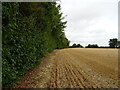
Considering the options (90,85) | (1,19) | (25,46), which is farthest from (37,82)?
(1,19)

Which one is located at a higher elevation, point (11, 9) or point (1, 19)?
point (11, 9)

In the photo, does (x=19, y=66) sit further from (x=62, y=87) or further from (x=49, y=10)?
(x=49, y=10)

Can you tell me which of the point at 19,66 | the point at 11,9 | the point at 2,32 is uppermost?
the point at 11,9

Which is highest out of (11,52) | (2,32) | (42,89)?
(2,32)

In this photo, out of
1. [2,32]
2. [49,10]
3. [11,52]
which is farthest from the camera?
[49,10]

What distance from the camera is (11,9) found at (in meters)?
4.36

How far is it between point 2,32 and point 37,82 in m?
2.37

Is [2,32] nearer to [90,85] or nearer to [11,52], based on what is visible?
[11,52]

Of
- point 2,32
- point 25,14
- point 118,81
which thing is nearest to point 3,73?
point 2,32

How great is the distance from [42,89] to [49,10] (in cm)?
832

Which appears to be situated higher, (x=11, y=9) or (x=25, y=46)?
(x=11, y=9)

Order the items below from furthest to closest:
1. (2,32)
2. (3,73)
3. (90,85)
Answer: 1. (90,85)
2. (2,32)
3. (3,73)

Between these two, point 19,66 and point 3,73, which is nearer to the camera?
point 3,73

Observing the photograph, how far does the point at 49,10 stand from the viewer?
1107 centimetres
